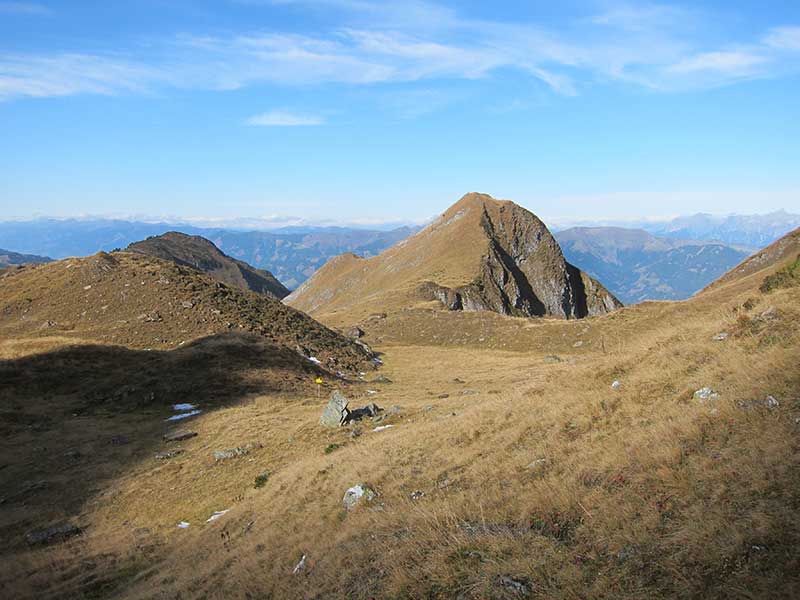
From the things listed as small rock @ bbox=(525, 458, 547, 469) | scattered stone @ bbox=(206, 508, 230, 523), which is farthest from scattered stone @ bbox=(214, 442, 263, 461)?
small rock @ bbox=(525, 458, 547, 469)

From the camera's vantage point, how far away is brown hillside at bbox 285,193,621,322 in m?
99.0

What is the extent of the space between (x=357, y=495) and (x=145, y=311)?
42118mm

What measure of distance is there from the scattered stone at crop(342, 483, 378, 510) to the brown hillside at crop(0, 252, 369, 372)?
30595mm

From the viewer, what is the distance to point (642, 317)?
5488cm

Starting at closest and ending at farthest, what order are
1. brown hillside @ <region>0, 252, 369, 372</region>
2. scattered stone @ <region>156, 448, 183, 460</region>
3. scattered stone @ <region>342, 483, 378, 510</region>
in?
1. scattered stone @ <region>342, 483, 378, 510</region>
2. scattered stone @ <region>156, 448, 183, 460</region>
3. brown hillside @ <region>0, 252, 369, 372</region>

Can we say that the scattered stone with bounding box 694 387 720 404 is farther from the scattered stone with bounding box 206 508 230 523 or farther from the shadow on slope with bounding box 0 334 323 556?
the shadow on slope with bounding box 0 334 323 556

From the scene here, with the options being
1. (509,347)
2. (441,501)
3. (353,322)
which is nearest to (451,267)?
(353,322)

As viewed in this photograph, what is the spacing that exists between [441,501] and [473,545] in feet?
8.92

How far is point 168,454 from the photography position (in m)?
23.7

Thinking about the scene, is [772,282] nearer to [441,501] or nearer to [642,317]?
[441,501]

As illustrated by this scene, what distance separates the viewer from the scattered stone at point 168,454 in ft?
76.9

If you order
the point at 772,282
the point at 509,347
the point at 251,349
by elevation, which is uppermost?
the point at 772,282

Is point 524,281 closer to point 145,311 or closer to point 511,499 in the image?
point 145,311

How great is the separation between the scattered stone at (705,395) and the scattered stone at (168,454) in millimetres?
23242
